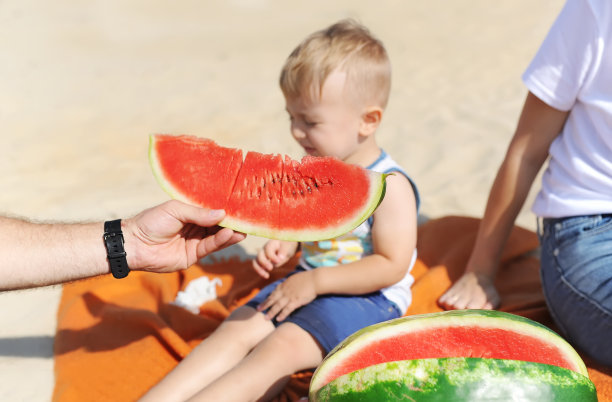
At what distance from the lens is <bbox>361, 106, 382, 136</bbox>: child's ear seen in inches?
103

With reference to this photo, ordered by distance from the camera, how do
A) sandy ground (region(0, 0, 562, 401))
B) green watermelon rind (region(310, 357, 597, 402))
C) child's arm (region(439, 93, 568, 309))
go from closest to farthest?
1. green watermelon rind (region(310, 357, 597, 402))
2. child's arm (region(439, 93, 568, 309))
3. sandy ground (region(0, 0, 562, 401))

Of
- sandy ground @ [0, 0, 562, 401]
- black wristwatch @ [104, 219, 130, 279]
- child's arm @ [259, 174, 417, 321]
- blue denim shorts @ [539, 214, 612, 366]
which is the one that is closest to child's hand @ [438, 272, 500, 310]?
blue denim shorts @ [539, 214, 612, 366]

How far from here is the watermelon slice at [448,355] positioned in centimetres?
158

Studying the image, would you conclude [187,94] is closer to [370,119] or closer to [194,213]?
[370,119]

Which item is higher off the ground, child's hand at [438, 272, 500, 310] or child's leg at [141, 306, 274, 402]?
child's leg at [141, 306, 274, 402]

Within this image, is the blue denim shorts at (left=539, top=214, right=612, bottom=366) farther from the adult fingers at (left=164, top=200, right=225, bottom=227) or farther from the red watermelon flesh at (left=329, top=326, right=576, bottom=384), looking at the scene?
the adult fingers at (left=164, top=200, right=225, bottom=227)

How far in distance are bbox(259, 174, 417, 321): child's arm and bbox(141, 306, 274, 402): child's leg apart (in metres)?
0.08

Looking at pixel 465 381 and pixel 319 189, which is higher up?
pixel 319 189

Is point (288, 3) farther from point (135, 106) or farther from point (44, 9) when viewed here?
point (135, 106)

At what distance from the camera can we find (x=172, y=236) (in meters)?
2.09

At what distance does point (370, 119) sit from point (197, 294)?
1226mm

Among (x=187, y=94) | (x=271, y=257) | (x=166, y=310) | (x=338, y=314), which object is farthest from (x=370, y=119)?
(x=187, y=94)

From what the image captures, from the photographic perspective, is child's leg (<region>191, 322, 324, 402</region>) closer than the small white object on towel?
Yes

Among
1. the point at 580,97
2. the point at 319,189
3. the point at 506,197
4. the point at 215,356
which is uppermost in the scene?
the point at 580,97
